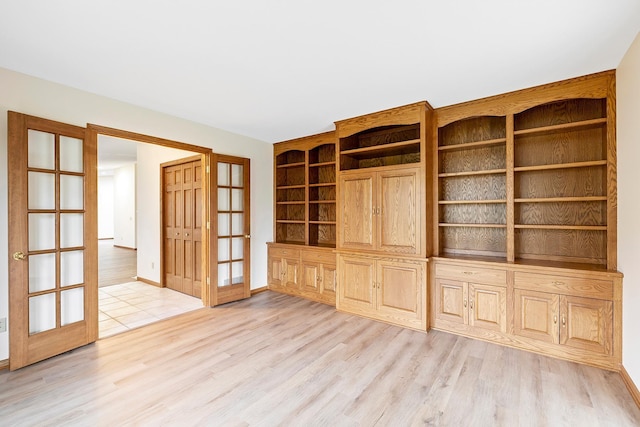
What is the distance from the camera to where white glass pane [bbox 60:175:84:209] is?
2.69m

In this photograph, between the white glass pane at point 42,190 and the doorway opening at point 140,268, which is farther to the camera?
the doorway opening at point 140,268

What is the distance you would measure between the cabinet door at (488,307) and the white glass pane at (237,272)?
3101 mm

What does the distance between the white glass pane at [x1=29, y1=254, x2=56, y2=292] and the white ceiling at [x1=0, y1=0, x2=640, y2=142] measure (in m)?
1.58

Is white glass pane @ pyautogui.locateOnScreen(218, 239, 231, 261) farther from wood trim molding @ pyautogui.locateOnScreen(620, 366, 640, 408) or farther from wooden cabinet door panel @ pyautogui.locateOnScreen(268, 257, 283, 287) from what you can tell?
wood trim molding @ pyautogui.locateOnScreen(620, 366, 640, 408)

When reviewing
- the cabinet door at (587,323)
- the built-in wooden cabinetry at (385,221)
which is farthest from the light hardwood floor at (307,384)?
the built-in wooden cabinetry at (385,221)

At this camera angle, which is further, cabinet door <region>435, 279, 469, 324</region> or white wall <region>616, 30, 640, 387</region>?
cabinet door <region>435, 279, 469, 324</region>

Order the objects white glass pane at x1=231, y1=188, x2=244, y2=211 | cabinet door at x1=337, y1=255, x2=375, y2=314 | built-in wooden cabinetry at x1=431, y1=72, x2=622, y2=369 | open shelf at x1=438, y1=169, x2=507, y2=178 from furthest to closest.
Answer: white glass pane at x1=231, y1=188, x2=244, y2=211 → cabinet door at x1=337, y1=255, x2=375, y2=314 → open shelf at x1=438, y1=169, x2=507, y2=178 → built-in wooden cabinetry at x1=431, y1=72, x2=622, y2=369

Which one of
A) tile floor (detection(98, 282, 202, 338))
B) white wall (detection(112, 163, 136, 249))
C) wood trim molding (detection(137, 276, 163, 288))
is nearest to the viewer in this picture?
tile floor (detection(98, 282, 202, 338))

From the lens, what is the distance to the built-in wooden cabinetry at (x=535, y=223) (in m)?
2.48

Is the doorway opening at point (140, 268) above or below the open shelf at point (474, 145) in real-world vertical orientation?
below

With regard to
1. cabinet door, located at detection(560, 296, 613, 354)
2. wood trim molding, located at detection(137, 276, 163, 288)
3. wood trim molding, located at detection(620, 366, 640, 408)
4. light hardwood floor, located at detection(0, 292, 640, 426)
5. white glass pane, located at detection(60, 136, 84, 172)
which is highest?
white glass pane, located at detection(60, 136, 84, 172)

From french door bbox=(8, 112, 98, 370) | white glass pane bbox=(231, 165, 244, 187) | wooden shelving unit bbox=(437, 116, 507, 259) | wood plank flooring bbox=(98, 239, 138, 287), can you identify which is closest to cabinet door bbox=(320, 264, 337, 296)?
wooden shelving unit bbox=(437, 116, 507, 259)

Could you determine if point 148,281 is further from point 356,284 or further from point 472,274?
point 472,274

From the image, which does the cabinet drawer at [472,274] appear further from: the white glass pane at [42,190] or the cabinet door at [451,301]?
the white glass pane at [42,190]
